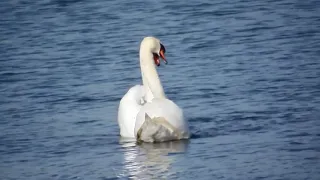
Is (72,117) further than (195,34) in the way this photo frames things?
No

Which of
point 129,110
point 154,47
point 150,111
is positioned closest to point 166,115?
point 150,111

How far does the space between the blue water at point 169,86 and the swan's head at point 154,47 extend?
0.77 m

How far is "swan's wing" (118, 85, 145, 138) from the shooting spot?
48.2 feet

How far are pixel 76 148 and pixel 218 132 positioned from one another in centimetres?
166

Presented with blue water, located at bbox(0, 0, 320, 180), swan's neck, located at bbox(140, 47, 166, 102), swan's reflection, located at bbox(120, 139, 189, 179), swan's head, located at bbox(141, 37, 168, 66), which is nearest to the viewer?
swan's reflection, located at bbox(120, 139, 189, 179)

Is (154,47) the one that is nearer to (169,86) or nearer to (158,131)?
(158,131)

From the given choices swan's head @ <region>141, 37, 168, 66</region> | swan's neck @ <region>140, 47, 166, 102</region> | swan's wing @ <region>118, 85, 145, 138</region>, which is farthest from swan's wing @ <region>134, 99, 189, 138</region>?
swan's head @ <region>141, 37, 168, 66</region>

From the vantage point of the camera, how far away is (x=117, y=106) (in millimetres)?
16266

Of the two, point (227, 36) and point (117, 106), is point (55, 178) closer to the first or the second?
point (117, 106)

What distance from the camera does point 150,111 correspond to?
46.4ft

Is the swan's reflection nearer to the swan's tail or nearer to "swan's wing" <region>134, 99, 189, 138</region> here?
the swan's tail

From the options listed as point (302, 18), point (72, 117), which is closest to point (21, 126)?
point (72, 117)

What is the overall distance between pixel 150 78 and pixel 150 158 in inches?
81.4

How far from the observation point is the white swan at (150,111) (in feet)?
46.2
